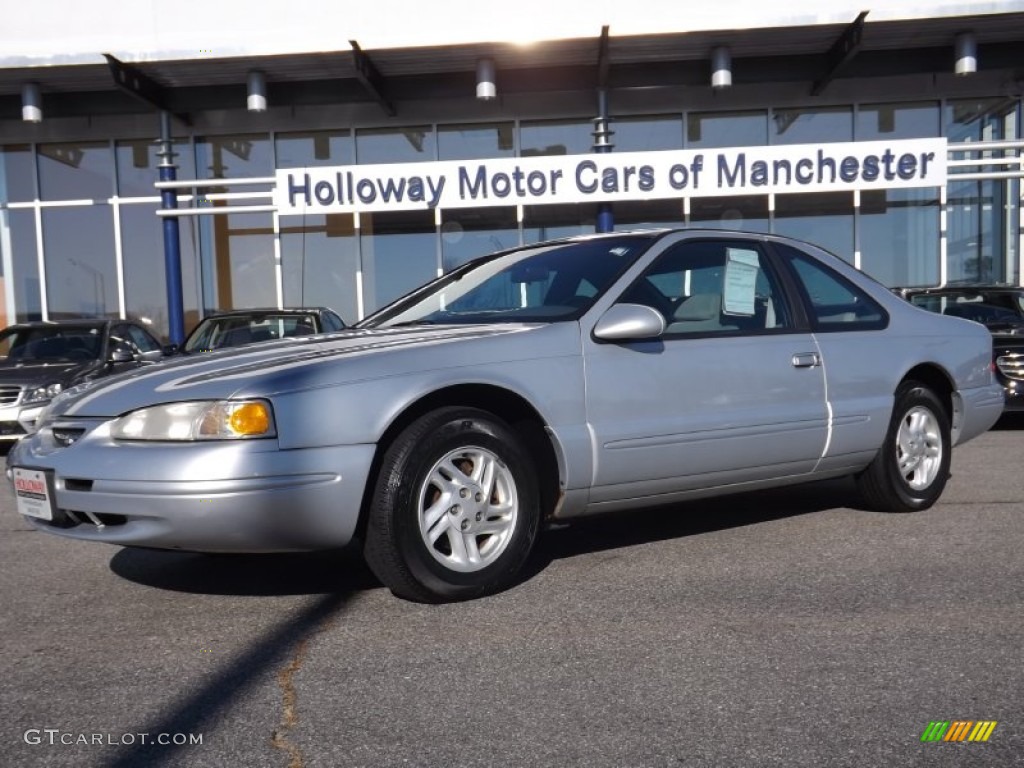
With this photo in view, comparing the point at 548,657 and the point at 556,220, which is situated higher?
the point at 556,220

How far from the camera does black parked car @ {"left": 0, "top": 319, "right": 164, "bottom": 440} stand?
327 inches

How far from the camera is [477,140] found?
15.5 metres

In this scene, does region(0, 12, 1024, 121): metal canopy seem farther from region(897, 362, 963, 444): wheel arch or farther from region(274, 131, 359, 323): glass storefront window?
region(897, 362, 963, 444): wheel arch

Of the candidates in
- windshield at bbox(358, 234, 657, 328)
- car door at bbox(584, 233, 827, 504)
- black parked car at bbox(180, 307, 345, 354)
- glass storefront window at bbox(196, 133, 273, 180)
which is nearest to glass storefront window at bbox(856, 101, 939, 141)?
glass storefront window at bbox(196, 133, 273, 180)

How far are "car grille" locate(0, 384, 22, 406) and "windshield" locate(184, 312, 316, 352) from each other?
1.49m

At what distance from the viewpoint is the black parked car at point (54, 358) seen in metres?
8.30

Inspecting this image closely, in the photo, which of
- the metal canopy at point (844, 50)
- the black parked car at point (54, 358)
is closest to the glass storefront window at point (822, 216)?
the metal canopy at point (844, 50)

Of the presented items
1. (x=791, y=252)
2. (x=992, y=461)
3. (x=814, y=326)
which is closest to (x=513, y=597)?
(x=814, y=326)

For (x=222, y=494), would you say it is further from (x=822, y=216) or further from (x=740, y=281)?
(x=822, y=216)

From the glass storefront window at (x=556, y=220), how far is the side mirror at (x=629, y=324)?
11.7 metres

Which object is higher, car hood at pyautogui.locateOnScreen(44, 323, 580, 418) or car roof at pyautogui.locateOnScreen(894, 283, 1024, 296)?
car roof at pyautogui.locateOnScreen(894, 283, 1024, 296)

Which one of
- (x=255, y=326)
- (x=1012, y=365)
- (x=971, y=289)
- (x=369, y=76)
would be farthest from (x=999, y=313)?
Answer: (x=369, y=76)

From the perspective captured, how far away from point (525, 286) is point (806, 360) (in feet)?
4.63

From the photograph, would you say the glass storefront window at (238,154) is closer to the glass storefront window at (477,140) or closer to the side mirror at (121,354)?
the glass storefront window at (477,140)
